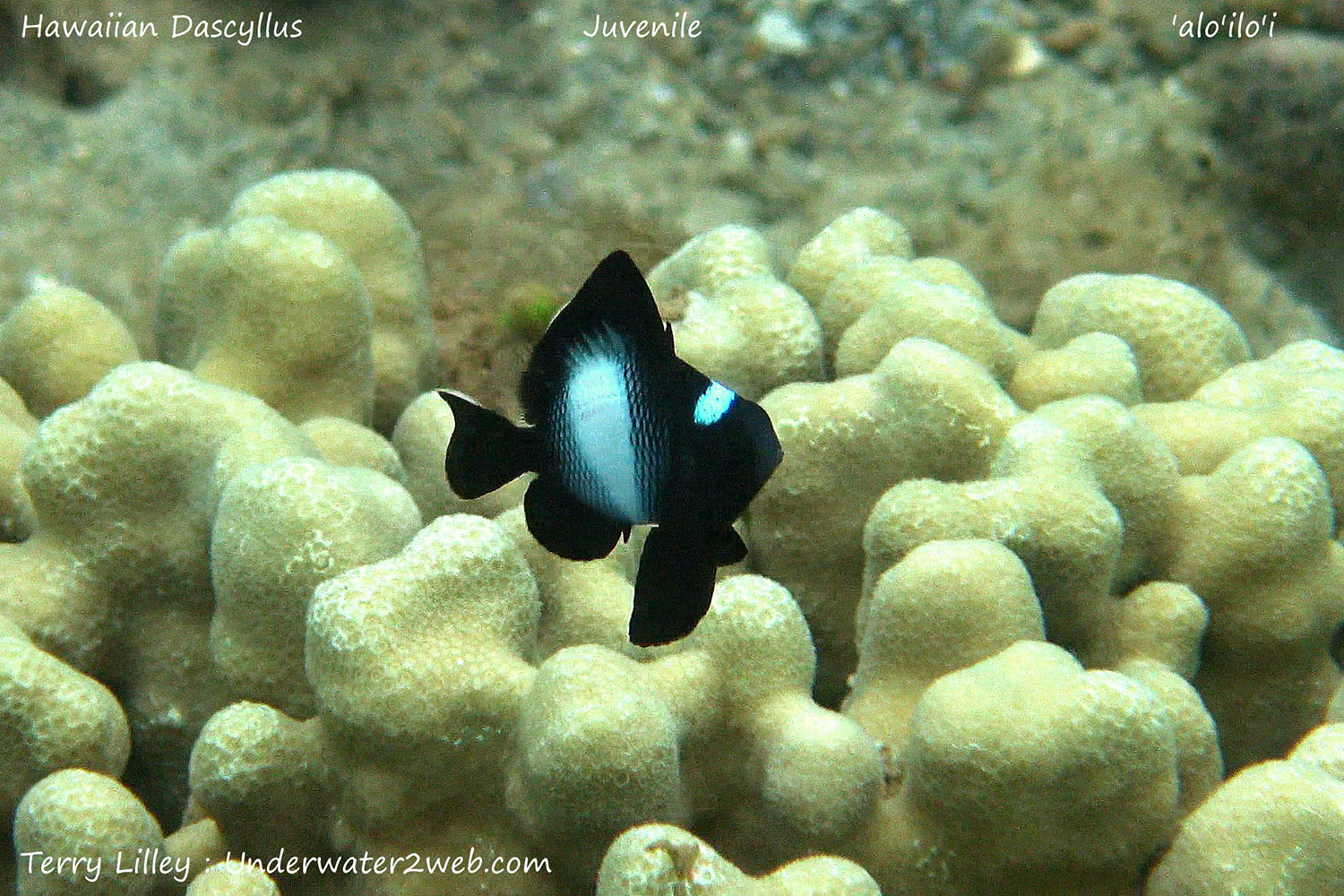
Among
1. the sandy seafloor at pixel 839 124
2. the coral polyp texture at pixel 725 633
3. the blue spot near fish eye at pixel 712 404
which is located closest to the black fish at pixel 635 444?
the blue spot near fish eye at pixel 712 404

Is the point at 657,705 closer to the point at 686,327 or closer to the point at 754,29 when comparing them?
the point at 686,327

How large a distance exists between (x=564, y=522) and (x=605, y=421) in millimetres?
166

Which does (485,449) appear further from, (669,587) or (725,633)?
(725,633)

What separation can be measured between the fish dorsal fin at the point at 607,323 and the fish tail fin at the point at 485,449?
72 mm

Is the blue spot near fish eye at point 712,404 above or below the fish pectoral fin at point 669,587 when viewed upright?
above

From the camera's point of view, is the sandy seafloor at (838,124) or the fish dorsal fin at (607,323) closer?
the fish dorsal fin at (607,323)

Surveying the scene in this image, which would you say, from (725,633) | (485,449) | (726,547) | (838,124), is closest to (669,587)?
(726,547)

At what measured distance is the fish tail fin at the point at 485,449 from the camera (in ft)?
4.64

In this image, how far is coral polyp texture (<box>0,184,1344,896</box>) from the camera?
1787 mm

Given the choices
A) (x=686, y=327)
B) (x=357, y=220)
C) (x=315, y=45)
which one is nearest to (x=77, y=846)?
(x=686, y=327)

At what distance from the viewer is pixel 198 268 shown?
3154mm

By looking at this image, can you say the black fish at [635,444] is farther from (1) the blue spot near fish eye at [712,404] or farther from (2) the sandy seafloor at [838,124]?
(2) the sandy seafloor at [838,124]

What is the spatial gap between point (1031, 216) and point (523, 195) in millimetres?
1976

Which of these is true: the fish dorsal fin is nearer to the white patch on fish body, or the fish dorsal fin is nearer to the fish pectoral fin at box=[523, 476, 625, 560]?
the white patch on fish body
